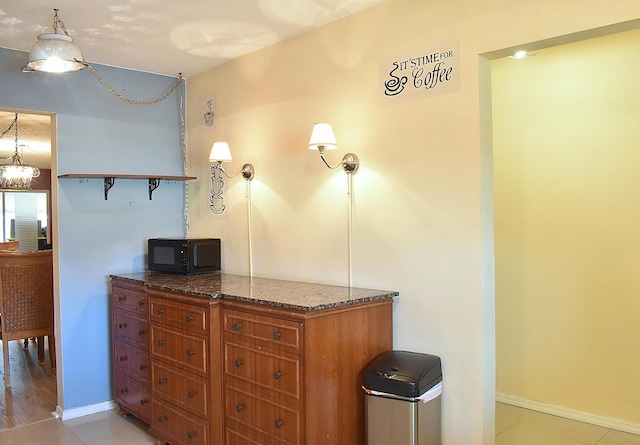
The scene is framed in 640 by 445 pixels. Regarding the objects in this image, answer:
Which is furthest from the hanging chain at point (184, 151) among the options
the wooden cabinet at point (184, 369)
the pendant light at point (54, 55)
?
the pendant light at point (54, 55)

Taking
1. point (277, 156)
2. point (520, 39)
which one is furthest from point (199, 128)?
point (520, 39)

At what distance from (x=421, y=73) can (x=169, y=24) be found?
1509 millimetres

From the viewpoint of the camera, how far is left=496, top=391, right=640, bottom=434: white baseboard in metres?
3.03

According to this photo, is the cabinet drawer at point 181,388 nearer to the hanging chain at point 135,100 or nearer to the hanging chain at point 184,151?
the hanging chain at point 184,151

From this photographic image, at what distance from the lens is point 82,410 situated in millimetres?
3578

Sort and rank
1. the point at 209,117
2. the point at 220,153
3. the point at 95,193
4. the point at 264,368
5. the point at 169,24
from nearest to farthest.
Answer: the point at 264,368
the point at 169,24
the point at 220,153
the point at 95,193
the point at 209,117

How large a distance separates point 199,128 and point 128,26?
113 cm

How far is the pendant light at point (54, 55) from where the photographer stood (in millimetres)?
2561

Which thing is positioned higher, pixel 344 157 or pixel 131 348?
pixel 344 157

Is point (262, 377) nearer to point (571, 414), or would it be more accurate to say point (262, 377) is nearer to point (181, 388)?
point (181, 388)

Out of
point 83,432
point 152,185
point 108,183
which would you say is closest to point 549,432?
point 83,432

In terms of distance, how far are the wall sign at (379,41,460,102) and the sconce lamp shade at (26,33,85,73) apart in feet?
5.27

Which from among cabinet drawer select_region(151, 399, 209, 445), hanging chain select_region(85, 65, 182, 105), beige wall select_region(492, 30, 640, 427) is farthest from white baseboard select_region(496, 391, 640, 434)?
hanging chain select_region(85, 65, 182, 105)

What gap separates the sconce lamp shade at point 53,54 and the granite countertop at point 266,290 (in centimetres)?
131
